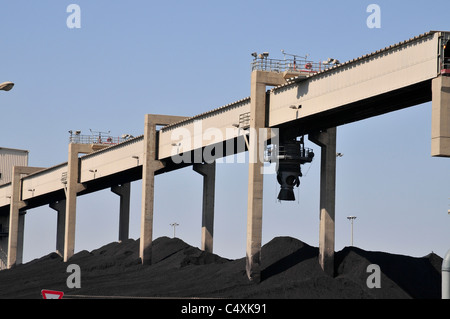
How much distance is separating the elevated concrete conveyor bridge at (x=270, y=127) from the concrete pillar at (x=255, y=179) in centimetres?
6

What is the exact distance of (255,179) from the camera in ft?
172

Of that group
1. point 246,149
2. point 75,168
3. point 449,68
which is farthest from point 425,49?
point 75,168

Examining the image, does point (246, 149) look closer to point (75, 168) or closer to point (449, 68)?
point (449, 68)

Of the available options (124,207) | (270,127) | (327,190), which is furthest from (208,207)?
(124,207)

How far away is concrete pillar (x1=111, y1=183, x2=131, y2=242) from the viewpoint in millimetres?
89000

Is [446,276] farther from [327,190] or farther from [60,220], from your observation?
[60,220]

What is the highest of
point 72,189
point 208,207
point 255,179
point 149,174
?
point 149,174

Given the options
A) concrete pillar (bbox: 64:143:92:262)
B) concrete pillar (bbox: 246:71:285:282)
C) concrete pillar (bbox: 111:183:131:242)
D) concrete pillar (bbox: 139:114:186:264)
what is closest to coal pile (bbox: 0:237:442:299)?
concrete pillar (bbox: 246:71:285:282)

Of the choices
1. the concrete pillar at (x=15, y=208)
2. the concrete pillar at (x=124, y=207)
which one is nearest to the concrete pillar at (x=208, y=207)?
the concrete pillar at (x=124, y=207)

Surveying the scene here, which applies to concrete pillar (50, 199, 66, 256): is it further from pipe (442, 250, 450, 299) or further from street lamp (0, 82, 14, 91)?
pipe (442, 250, 450, 299)

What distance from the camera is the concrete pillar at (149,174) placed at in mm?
67375

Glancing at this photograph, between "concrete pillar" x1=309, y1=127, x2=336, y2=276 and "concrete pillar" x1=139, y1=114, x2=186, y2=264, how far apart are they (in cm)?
1628

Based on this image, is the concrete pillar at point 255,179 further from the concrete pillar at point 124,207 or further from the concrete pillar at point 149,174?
the concrete pillar at point 124,207

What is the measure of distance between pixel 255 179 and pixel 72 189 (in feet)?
111
